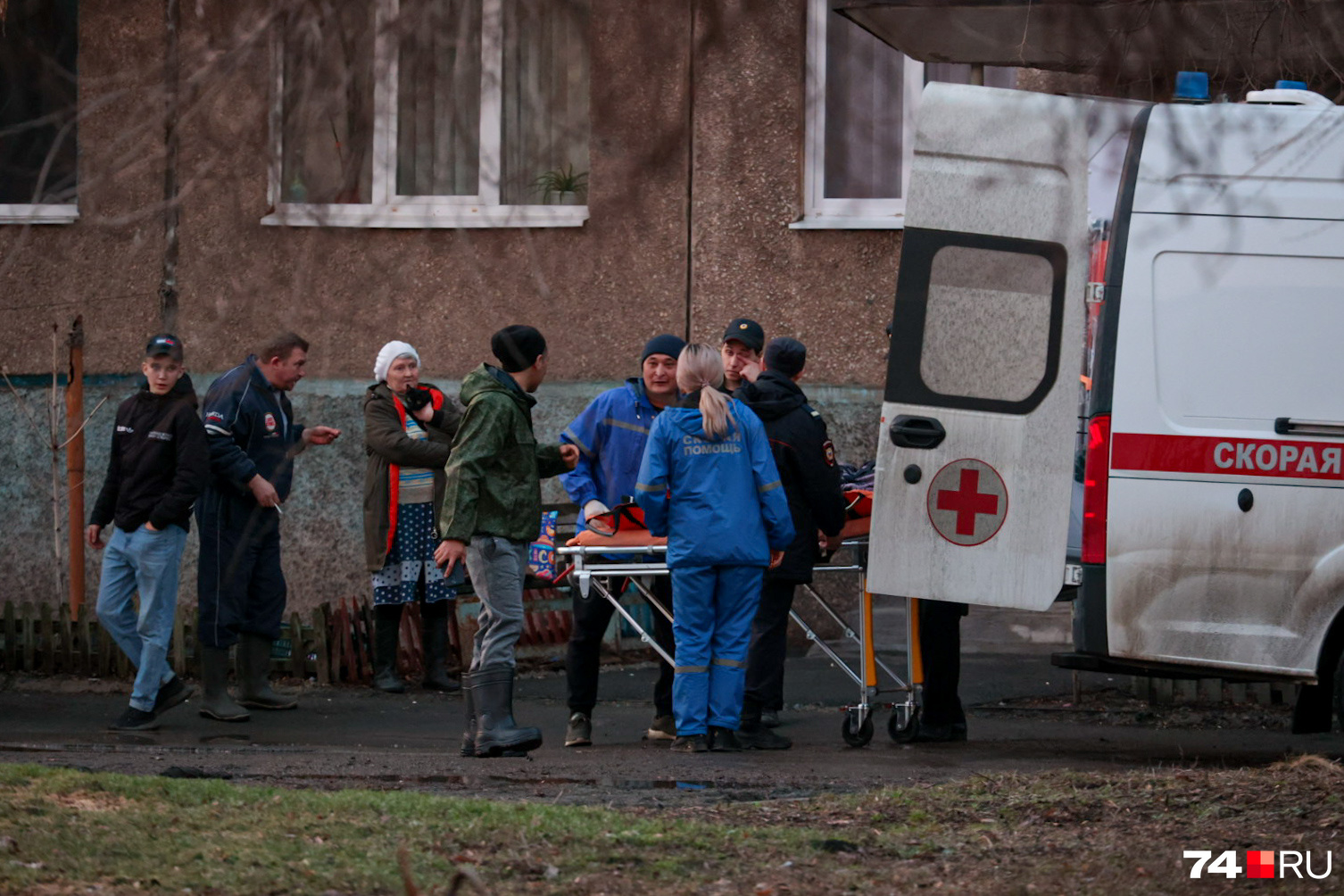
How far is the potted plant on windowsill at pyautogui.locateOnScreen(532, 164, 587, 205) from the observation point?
21.7 ft

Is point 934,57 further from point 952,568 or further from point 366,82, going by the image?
point 366,82

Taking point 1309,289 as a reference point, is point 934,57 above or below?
above

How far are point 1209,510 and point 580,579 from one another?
2.68 metres

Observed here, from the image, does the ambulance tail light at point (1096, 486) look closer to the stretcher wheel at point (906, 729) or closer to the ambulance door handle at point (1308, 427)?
the ambulance door handle at point (1308, 427)

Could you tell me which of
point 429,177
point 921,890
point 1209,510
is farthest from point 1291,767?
point 429,177

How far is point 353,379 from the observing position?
12.9 meters

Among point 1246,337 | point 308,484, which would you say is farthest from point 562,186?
point 308,484

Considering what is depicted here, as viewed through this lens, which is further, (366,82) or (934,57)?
(934,57)

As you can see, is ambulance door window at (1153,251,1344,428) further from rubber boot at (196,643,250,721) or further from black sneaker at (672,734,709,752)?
rubber boot at (196,643,250,721)

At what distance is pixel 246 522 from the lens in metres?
9.07

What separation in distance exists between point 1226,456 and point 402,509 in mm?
4886

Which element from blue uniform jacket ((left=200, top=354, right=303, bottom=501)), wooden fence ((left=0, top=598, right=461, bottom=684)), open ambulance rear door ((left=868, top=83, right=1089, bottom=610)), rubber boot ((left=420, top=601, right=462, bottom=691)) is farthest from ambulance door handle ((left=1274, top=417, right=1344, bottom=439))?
wooden fence ((left=0, top=598, right=461, bottom=684))

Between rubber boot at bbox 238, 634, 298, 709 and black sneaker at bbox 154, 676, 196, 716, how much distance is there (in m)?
0.46

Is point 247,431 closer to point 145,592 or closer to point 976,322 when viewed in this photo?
point 145,592
